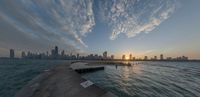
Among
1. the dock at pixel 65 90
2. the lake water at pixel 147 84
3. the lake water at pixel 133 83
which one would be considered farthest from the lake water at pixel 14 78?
the lake water at pixel 147 84

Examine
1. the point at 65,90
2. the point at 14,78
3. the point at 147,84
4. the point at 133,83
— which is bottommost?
the point at 147,84

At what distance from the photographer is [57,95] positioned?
8203 millimetres

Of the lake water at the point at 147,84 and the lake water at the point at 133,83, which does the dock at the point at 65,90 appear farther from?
the lake water at the point at 147,84

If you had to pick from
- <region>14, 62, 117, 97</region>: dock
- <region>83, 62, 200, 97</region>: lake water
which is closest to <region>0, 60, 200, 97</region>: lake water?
<region>83, 62, 200, 97</region>: lake water

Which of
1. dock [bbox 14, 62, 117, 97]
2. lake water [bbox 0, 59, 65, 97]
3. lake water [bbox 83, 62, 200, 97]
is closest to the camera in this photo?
dock [bbox 14, 62, 117, 97]

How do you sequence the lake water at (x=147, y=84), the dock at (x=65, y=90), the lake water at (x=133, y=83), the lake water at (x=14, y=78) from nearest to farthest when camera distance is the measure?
1. the dock at (x=65, y=90)
2. the lake water at (x=14, y=78)
3. the lake water at (x=133, y=83)
4. the lake water at (x=147, y=84)

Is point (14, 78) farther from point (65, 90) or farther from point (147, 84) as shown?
point (147, 84)

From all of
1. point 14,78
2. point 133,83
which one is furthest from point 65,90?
point 14,78

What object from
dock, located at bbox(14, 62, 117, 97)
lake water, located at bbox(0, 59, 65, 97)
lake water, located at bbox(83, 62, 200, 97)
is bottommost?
lake water, located at bbox(83, 62, 200, 97)

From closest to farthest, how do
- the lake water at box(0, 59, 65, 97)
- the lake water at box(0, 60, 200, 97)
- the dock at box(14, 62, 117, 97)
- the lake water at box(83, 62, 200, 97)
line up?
the dock at box(14, 62, 117, 97), the lake water at box(0, 59, 65, 97), the lake water at box(0, 60, 200, 97), the lake water at box(83, 62, 200, 97)

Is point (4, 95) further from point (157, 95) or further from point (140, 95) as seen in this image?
point (157, 95)

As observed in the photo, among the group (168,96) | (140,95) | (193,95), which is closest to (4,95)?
(140,95)

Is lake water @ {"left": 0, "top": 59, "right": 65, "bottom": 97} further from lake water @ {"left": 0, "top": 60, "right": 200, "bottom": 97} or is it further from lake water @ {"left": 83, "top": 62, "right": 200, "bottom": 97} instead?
lake water @ {"left": 83, "top": 62, "right": 200, "bottom": 97}

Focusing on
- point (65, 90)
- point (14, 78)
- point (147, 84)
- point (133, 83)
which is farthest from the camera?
point (14, 78)
